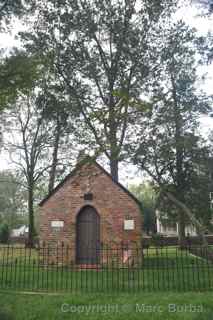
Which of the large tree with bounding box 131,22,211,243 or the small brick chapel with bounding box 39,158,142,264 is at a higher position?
the large tree with bounding box 131,22,211,243

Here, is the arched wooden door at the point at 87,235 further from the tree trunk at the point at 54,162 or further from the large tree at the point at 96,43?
the tree trunk at the point at 54,162

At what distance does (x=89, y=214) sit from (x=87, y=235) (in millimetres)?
942

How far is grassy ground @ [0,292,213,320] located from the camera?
538cm

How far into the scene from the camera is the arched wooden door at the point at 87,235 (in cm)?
1328

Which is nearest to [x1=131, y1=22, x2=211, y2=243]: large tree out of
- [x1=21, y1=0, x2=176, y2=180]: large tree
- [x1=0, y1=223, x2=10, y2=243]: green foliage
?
[x1=21, y1=0, x2=176, y2=180]: large tree

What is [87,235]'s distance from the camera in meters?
13.6

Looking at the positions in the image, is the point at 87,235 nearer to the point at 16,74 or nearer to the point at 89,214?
the point at 89,214

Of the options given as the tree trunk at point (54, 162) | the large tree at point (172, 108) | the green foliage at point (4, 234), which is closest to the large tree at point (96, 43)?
the large tree at point (172, 108)

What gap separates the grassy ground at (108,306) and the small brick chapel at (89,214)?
21.4ft

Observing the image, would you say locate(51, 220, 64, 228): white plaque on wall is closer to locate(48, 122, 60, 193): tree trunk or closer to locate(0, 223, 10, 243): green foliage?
locate(48, 122, 60, 193): tree trunk

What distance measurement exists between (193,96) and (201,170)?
13.6m

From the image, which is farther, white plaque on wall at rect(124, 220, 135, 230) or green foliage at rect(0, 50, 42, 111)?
white plaque on wall at rect(124, 220, 135, 230)

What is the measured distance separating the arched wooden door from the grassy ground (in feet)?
21.9

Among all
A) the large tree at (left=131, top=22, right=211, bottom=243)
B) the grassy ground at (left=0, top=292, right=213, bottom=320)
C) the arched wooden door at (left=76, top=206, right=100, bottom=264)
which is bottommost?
the grassy ground at (left=0, top=292, right=213, bottom=320)
